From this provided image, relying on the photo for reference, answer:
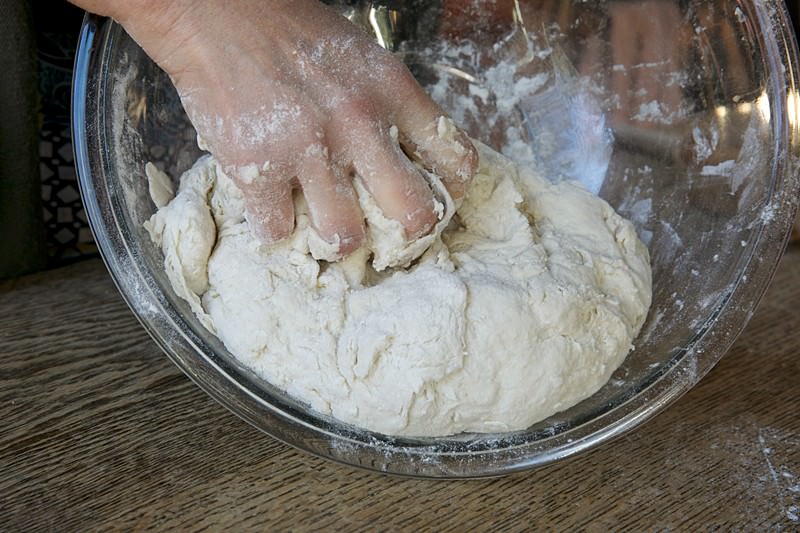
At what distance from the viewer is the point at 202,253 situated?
3.36 feet

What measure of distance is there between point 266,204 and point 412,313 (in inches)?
10.0

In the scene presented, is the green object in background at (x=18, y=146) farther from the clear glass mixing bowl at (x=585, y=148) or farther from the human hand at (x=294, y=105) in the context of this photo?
the human hand at (x=294, y=105)

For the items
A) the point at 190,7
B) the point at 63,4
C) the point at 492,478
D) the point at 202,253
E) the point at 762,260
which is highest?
the point at 63,4

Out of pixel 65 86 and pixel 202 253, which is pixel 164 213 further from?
pixel 65 86

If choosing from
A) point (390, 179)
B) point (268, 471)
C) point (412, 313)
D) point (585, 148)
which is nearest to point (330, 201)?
point (390, 179)

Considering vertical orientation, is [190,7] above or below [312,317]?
above

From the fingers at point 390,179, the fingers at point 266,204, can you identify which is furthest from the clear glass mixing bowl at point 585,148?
the fingers at point 390,179

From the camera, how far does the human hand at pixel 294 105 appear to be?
0.90 metres

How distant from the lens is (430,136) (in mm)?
1001

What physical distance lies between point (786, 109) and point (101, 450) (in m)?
1.13

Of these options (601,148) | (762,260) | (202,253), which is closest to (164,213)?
(202,253)

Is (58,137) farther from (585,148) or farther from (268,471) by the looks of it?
(585,148)

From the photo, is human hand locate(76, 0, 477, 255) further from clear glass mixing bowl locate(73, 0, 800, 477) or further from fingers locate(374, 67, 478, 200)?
clear glass mixing bowl locate(73, 0, 800, 477)

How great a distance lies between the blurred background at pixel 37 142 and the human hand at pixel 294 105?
486mm
